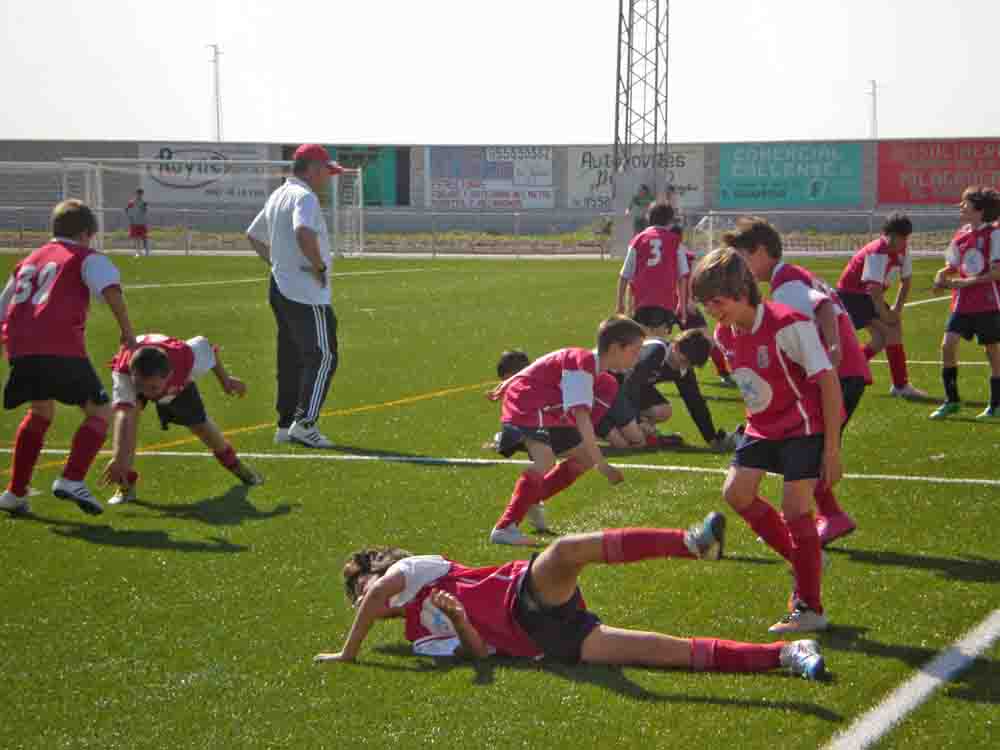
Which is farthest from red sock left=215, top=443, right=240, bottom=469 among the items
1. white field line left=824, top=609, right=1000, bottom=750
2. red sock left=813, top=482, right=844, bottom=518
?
white field line left=824, top=609, right=1000, bottom=750

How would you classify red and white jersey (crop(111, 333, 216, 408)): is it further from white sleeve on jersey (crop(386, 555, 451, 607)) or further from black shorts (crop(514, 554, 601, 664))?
black shorts (crop(514, 554, 601, 664))

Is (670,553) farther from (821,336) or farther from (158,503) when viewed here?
(158,503)

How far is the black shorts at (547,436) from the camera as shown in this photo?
7535mm

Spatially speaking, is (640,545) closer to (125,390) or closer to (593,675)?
(593,675)

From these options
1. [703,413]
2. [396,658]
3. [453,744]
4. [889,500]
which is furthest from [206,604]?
[703,413]

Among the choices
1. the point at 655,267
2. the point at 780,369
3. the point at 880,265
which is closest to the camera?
the point at 780,369

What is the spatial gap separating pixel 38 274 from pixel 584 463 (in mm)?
3578

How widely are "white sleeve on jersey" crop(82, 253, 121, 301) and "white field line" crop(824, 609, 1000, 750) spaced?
525 cm

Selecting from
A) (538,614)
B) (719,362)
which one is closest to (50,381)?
(538,614)

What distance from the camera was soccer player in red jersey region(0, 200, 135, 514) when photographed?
27.2ft

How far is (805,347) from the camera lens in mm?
5641

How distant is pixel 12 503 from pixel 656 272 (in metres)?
6.69

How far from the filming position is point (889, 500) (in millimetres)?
8445

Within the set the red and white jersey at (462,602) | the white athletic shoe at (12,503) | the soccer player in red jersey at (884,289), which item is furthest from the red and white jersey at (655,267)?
the red and white jersey at (462,602)
